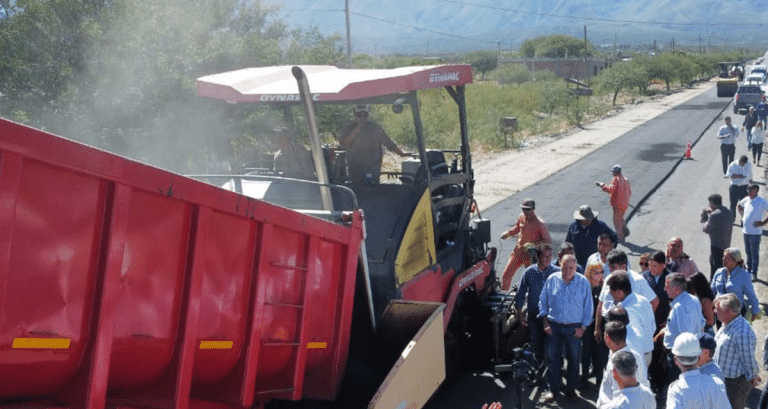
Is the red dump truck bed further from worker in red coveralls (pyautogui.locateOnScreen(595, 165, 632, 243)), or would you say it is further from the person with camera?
worker in red coveralls (pyautogui.locateOnScreen(595, 165, 632, 243))

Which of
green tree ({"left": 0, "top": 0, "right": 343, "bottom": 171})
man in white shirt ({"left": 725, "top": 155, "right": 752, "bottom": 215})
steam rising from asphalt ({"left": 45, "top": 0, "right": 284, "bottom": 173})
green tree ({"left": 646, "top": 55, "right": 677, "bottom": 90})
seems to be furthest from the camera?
green tree ({"left": 646, "top": 55, "right": 677, "bottom": 90})

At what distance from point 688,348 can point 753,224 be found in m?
7.37

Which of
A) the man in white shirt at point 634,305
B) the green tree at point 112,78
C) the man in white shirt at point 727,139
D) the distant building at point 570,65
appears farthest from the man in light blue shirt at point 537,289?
the distant building at point 570,65

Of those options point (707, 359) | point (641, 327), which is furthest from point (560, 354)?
point (707, 359)

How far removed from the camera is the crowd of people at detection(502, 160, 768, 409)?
5.22 meters

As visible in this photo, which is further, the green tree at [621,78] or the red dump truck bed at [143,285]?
the green tree at [621,78]

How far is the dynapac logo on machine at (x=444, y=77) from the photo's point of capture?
6926 mm

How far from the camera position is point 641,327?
266 inches

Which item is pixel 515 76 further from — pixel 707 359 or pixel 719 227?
pixel 707 359

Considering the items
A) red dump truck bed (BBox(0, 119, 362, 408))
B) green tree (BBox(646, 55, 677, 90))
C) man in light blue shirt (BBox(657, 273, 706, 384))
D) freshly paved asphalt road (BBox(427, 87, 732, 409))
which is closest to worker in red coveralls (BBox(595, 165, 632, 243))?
freshly paved asphalt road (BBox(427, 87, 732, 409))

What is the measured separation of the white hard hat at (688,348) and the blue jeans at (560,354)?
7.75 ft

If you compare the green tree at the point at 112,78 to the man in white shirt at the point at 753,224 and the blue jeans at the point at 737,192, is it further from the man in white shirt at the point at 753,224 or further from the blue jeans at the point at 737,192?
the blue jeans at the point at 737,192

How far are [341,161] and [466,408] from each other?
8.10ft

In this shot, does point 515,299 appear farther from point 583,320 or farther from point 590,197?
point 590,197
